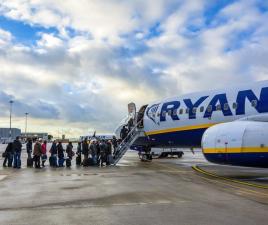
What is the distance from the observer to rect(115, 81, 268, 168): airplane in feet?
53.2

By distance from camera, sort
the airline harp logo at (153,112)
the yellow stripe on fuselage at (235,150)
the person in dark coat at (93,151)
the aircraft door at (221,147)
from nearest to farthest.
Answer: the yellow stripe on fuselage at (235,150), the aircraft door at (221,147), the person in dark coat at (93,151), the airline harp logo at (153,112)

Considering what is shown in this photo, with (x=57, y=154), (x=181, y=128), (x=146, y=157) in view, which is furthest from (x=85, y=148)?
(x=181, y=128)

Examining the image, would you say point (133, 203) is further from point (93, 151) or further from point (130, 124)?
point (130, 124)

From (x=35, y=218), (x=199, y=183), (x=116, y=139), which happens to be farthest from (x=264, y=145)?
(x=116, y=139)

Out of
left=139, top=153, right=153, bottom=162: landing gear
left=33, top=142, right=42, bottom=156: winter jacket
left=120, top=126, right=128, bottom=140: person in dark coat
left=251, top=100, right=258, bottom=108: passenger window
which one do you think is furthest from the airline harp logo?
left=251, top=100, right=258, bottom=108: passenger window

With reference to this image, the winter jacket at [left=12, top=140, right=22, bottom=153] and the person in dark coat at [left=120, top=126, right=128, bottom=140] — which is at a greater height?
the person in dark coat at [left=120, top=126, right=128, bottom=140]

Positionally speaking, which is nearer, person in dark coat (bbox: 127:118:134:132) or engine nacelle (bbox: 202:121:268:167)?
engine nacelle (bbox: 202:121:268:167)

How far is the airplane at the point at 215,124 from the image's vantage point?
16.2m

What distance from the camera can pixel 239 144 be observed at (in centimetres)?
1630

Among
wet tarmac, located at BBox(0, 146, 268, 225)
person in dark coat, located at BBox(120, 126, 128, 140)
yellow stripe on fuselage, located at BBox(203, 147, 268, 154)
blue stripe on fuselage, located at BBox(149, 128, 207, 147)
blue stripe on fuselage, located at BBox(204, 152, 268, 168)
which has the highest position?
person in dark coat, located at BBox(120, 126, 128, 140)

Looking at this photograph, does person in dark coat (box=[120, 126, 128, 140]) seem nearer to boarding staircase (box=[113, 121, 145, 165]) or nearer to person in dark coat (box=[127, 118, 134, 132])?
person in dark coat (box=[127, 118, 134, 132])

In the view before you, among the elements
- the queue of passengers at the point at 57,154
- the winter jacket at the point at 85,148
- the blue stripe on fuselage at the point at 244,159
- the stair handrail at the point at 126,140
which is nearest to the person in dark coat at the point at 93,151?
the queue of passengers at the point at 57,154

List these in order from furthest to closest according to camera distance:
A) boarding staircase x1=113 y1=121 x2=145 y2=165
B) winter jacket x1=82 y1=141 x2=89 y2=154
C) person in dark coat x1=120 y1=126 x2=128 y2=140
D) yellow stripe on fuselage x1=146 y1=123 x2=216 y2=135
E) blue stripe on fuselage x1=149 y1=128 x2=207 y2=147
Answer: person in dark coat x1=120 y1=126 x2=128 y2=140, boarding staircase x1=113 y1=121 x2=145 y2=165, winter jacket x1=82 y1=141 x2=89 y2=154, blue stripe on fuselage x1=149 y1=128 x2=207 y2=147, yellow stripe on fuselage x1=146 y1=123 x2=216 y2=135

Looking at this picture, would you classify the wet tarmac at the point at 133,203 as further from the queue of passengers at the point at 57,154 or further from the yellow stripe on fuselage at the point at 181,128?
the queue of passengers at the point at 57,154
